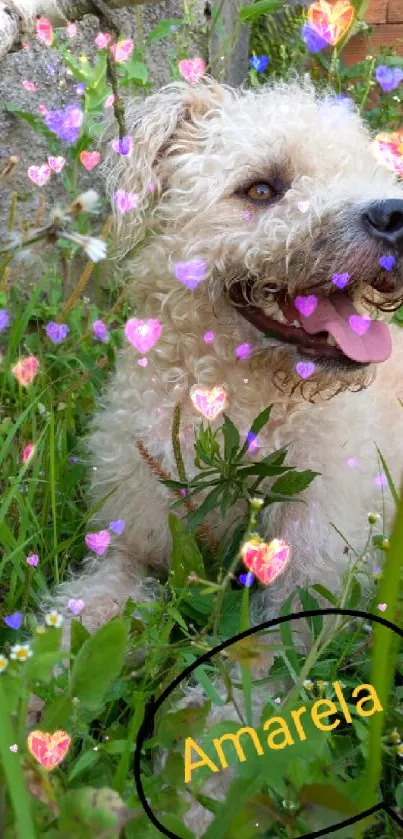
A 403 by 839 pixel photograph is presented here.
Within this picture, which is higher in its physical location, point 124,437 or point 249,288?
point 249,288

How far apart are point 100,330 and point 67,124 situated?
609 mm

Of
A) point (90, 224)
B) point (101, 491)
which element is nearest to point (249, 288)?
point (101, 491)

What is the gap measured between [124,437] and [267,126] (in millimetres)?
803

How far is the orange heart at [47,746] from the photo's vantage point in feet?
2.96

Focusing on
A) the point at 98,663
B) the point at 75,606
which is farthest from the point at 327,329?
the point at 98,663

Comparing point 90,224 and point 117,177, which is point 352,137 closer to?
point 117,177

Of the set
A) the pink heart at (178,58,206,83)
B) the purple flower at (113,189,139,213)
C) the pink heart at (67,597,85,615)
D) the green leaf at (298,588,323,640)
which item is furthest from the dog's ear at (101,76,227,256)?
the green leaf at (298,588,323,640)

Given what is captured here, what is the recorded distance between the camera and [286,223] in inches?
69.7

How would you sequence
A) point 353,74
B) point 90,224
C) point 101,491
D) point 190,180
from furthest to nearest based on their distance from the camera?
point 353,74
point 90,224
point 101,491
point 190,180

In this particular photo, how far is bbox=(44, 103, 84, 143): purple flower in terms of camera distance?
2439 millimetres

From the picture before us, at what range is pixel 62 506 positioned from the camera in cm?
213

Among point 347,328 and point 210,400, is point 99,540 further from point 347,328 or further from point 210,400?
point 347,328

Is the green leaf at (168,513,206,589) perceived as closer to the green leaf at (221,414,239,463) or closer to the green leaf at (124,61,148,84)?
the green leaf at (221,414,239,463)

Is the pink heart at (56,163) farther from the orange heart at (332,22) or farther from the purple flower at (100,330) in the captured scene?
the orange heart at (332,22)
